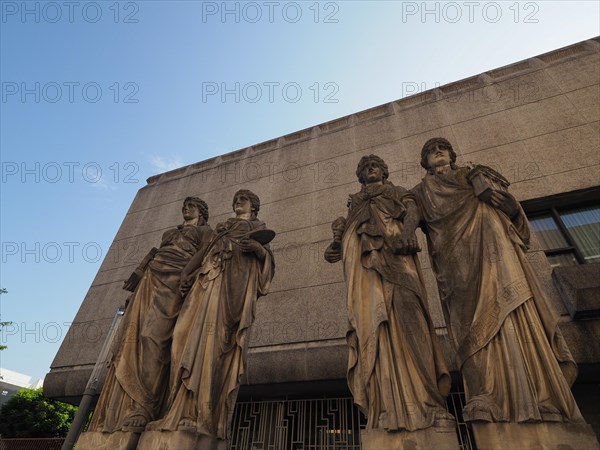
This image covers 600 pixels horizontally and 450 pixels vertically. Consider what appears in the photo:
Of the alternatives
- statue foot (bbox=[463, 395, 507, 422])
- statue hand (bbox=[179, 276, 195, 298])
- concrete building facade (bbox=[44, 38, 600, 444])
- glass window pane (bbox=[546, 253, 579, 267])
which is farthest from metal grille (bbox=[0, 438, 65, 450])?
glass window pane (bbox=[546, 253, 579, 267])

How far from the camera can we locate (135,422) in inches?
165

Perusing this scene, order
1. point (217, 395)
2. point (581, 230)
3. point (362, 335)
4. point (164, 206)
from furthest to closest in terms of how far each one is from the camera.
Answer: point (164, 206)
point (581, 230)
point (217, 395)
point (362, 335)

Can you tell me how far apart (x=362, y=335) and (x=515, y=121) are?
760 cm

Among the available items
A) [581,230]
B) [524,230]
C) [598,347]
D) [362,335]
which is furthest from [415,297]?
[581,230]

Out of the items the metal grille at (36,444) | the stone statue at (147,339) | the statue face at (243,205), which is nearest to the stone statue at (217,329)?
the statue face at (243,205)

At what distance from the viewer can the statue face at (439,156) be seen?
5.20 m

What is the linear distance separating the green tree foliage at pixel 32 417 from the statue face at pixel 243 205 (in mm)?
17656

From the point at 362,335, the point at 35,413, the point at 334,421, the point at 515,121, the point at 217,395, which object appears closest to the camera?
the point at 362,335

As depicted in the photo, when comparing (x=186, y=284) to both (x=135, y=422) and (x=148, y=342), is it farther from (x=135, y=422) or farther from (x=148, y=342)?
(x=135, y=422)

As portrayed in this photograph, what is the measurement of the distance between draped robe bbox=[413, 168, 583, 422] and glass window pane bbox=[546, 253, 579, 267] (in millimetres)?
3270

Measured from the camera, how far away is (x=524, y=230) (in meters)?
4.38

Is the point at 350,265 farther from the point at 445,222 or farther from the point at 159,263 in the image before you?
the point at 159,263

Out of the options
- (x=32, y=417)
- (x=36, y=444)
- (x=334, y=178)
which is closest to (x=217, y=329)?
(x=334, y=178)

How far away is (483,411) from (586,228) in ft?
19.2
